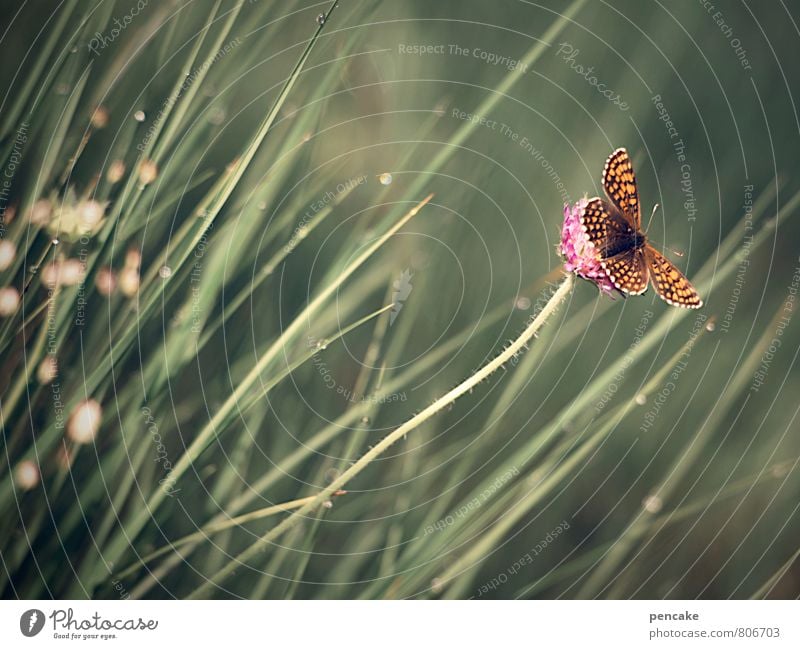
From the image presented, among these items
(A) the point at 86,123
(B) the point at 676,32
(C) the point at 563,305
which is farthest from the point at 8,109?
(B) the point at 676,32

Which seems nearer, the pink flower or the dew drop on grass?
the pink flower
